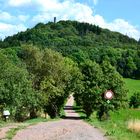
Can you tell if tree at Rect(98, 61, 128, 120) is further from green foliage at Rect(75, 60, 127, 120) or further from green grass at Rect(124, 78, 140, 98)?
green grass at Rect(124, 78, 140, 98)

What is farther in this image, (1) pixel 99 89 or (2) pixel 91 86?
(2) pixel 91 86

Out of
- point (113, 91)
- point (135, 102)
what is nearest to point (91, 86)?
point (113, 91)

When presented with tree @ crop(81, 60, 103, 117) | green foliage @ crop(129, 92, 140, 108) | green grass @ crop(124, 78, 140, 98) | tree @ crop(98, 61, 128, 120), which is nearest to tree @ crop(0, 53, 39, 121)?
tree @ crop(81, 60, 103, 117)

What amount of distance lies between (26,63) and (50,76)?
12.4 feet

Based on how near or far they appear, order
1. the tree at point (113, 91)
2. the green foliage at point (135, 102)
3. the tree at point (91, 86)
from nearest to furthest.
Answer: the tree at point (113, 91)
the tree at point (91, 86)
the green foliage at point (135, 102)

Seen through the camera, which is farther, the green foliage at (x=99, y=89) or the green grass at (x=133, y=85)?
the green grass at (x=133, y=85)

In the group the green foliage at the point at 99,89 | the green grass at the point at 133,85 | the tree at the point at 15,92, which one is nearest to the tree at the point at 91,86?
the green foliage at the point at 99,89

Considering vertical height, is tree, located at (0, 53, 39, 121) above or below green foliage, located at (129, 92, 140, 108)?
above

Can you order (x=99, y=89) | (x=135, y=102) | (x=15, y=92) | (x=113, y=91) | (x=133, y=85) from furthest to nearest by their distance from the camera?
1. (x=133, y=85)
2. (x=135, y=102)
3. (x=113, y=91)
4. (x=99, y=89)
5. (x=15, y=92)

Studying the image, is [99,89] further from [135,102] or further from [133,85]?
[133,85]

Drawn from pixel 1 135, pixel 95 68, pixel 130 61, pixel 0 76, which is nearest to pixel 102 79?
pixel 95 68

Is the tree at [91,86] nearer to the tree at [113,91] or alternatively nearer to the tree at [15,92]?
the tree at [113,91]

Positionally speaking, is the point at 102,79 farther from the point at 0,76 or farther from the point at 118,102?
the point at 0,76

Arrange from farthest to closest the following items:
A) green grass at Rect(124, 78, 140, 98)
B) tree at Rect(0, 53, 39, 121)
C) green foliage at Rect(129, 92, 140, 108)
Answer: green grass at Rect(124, 78, 140, 98) → green foliage at Rect(129, 92, 140, 108) → tree at Rect(0, 53, 39, 121)
